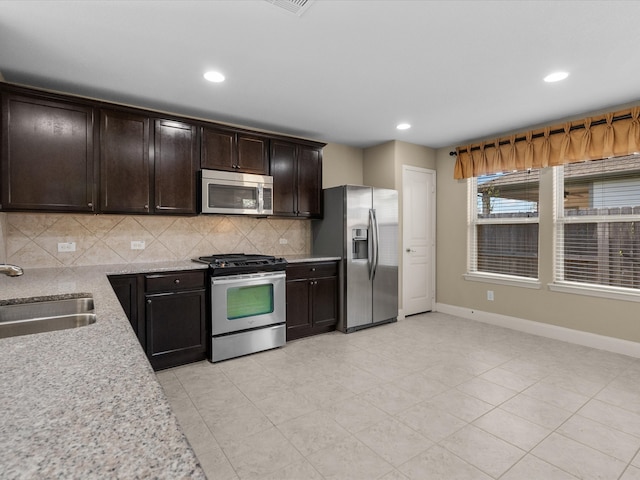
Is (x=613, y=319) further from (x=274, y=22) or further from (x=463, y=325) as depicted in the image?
(x=274, y=22)

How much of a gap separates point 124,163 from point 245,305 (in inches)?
67.7

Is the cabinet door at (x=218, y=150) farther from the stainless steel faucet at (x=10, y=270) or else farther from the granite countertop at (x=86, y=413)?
the granite countertop at (x=86, y=413)

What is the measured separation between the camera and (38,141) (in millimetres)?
2803

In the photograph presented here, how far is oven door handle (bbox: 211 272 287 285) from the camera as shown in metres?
3.25

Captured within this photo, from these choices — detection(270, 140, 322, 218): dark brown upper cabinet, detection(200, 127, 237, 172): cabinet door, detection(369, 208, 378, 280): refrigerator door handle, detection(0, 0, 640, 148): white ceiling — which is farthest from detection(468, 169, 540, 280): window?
detection(200, 127, 237, 172): cabinet door

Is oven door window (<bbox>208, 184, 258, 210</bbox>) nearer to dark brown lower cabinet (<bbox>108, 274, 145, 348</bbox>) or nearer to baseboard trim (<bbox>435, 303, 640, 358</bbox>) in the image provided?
dark brown lower cabinet (<bbox>108, 274, 145, 348</bbox>)

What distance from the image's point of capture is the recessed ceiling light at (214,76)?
2772 mm

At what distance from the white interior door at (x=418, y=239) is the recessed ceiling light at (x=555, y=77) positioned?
2085 millimetres

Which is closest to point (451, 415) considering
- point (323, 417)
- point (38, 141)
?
point (323, 417)

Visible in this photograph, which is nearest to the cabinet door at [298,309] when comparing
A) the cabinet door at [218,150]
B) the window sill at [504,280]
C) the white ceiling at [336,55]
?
→ the cabinet door at [218,150]

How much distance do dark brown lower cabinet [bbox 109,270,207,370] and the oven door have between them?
14 cm

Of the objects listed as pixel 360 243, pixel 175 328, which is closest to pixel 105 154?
pixel 175 328

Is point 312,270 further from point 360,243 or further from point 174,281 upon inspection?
point 174,281

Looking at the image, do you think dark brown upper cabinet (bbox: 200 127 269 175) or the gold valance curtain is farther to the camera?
dark brown upper cabinet (bbox: 200 127 269 175)
